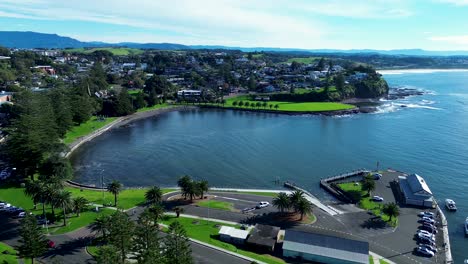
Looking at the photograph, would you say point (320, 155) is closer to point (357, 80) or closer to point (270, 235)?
point (270, 235)

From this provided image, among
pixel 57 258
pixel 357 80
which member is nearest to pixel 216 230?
pixel 57 258

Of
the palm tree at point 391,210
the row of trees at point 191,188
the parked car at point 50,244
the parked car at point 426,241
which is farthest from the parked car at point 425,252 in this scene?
the parked car at point 50,244

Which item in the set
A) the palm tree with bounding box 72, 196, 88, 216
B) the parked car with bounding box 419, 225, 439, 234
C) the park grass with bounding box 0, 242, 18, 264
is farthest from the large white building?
the park grass with bounding box 0, 242, 18, 264

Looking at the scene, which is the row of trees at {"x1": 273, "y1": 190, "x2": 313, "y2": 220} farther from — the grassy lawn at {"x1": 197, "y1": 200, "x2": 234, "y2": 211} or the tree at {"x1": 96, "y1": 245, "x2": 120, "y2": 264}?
the tree at {"x1": 96, "y1": 245, "x2": 120, "y2": 264}

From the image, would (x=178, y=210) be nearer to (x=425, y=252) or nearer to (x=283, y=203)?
(x=283, y=203)

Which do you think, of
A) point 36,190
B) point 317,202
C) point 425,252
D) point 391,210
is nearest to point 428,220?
point 391,210

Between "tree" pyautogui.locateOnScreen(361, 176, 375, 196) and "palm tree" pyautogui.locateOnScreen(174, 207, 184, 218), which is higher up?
"tree" pyautogui.locateOnScreen(361, 176, 375, 196)
